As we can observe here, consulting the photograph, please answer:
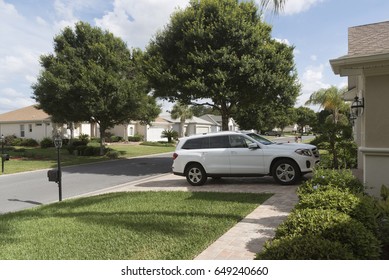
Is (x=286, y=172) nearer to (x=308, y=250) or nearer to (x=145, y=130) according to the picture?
(x=308, y=250)

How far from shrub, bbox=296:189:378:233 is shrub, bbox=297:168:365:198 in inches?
29.6

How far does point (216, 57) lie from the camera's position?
16.3 meters

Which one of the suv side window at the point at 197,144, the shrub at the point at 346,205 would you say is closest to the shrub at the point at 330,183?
the shrub at the point at 346,205

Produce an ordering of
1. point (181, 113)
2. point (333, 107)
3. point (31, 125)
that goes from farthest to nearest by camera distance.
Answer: point (181, 113)
point (31, 125)
point (333, 107)

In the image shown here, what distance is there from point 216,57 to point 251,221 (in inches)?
445

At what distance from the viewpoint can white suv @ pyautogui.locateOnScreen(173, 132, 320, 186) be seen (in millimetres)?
10584

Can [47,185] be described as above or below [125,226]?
below

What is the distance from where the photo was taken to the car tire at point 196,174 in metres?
11.5

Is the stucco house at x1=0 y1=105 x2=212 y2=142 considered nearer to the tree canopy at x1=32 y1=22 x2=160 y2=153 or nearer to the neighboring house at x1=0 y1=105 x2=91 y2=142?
the neighboring house at x1=0 y1=105 x2=91 y2=142

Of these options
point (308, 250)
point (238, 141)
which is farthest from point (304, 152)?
point (308, 250)

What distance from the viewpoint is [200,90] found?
16062mm

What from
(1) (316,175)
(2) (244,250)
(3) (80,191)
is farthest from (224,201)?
(3) (80,191)

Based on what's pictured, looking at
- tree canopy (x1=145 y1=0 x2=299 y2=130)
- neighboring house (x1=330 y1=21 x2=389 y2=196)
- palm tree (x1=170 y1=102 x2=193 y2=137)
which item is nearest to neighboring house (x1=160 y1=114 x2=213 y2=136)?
palm tree (x1=170 y1=102 x2=193 y2=137)

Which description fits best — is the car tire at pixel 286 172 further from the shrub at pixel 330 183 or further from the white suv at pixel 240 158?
the shrub at pixel 330 183
